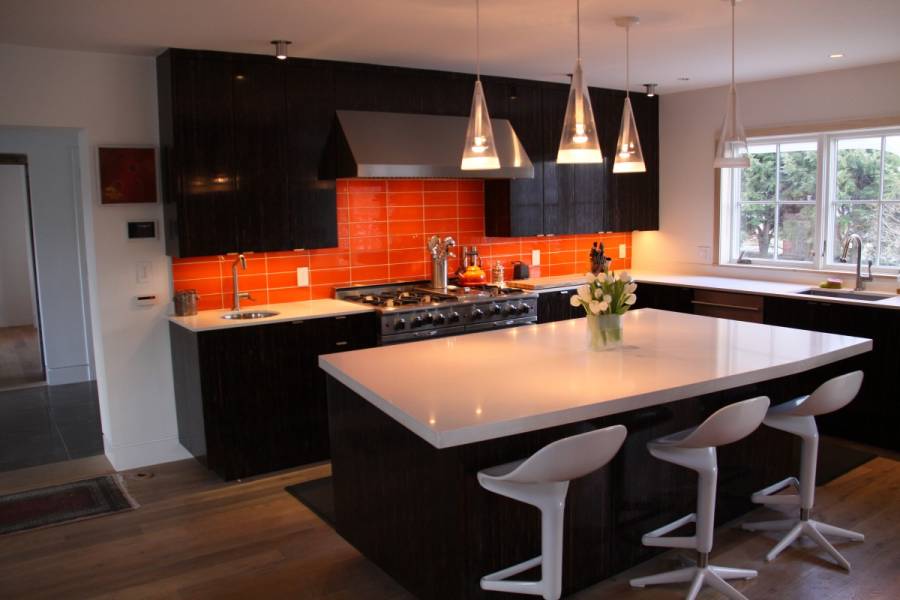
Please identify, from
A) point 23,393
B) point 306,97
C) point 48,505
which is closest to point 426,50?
point 306,97

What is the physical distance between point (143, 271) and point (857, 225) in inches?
188

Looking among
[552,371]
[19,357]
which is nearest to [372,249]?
[552,371]

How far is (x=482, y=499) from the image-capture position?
271cm

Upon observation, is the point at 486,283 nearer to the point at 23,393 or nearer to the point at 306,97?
the point at 306,97

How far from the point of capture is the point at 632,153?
3455 millimetres

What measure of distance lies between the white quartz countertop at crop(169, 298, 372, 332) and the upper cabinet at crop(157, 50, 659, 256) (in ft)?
1.26

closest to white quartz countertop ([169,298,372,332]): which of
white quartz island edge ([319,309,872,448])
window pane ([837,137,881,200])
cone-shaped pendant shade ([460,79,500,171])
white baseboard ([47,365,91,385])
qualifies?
white quartz island edge ([319,309,872,448])

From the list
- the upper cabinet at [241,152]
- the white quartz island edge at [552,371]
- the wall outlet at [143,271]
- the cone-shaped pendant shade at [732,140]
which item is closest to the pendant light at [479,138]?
the white quartz island edge at [552,371]

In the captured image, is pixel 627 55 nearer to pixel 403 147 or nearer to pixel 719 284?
pixel 403 147

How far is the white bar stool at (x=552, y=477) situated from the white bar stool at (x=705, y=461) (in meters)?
0.42

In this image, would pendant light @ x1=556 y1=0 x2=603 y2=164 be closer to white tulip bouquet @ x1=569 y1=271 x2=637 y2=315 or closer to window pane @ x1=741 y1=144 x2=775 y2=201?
white tulip bouquet @ x1=569 y1=271 x2=637 y2=315

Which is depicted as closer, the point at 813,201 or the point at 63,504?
the point at 63,504

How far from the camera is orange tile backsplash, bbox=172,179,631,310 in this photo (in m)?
4.89

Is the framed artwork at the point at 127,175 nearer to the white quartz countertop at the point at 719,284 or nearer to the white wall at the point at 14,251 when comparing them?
the white quartz countertop at the point at 719,284
